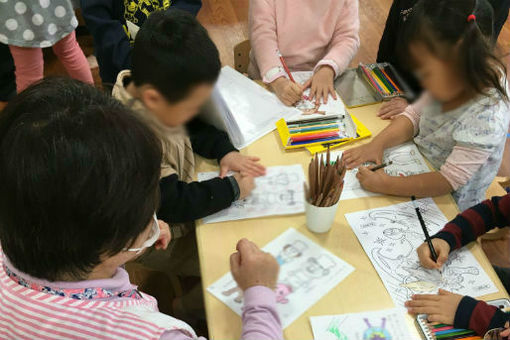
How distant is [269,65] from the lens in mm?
1244

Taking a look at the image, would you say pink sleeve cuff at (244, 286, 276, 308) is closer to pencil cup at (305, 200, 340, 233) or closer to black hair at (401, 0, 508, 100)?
pencil cup at (305, 200, 340, 233)

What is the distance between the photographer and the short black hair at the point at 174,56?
0.56 m

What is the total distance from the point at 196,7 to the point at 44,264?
119 cm

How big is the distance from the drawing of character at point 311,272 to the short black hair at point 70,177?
0.33 m

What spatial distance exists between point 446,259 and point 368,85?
597mm

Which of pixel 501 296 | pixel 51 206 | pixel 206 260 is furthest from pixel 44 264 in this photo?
pixel 501 296

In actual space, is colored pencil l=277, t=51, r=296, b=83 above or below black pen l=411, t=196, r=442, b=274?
above

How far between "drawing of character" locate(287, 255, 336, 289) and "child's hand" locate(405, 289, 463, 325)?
14cm

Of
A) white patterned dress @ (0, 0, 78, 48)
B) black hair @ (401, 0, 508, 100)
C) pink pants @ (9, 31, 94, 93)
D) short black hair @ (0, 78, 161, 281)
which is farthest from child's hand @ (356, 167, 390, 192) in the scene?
white patterned dress @ (0, 0, 78, 48)

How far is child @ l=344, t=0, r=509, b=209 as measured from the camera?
17.2 inches

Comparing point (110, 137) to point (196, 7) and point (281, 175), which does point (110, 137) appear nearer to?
point (281, 175)

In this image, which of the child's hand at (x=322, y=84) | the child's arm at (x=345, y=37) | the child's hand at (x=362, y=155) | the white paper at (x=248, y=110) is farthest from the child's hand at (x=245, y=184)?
the child's arm at (x=345, y=37)

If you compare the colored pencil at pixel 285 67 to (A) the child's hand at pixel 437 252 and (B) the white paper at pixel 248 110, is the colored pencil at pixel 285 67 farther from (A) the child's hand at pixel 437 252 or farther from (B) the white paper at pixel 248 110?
(A) the child's hand at pixel 437 252

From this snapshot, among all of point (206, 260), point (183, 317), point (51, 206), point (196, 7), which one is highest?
point (51, 206)
